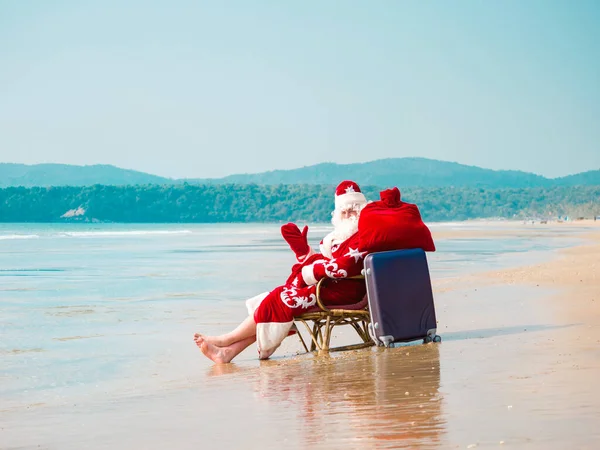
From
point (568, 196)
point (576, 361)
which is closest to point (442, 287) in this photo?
point (576, 361)

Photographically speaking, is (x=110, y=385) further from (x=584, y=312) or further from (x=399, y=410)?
(x=584, y=312)

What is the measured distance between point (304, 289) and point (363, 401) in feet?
6.90

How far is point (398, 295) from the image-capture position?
678 cm

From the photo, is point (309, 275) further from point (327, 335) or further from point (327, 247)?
point (327, 335)

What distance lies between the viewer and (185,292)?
14398 millimetres

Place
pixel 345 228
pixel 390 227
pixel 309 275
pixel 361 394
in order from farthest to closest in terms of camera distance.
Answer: pixel 345 228, pixel 309 275, pixel 390 227, pixel 361 394

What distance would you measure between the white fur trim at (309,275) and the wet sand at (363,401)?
564mm

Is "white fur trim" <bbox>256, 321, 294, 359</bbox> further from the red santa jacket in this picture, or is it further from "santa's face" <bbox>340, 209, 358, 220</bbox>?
"santa's face" <bbox>340, 209, 358, 220</bbox>

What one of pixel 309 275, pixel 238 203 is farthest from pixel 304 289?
pixel 238 203

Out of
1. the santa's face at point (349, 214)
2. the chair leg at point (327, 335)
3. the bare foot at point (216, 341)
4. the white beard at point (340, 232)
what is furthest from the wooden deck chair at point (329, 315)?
the bare foot at point (216, 341)

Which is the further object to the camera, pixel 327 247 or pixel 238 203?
pixel 238 203

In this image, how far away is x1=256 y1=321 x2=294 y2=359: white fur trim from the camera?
699 cm

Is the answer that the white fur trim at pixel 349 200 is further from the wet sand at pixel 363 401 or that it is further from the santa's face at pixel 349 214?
the wet sand at pixel 363 401

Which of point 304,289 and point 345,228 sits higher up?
point 345,228
